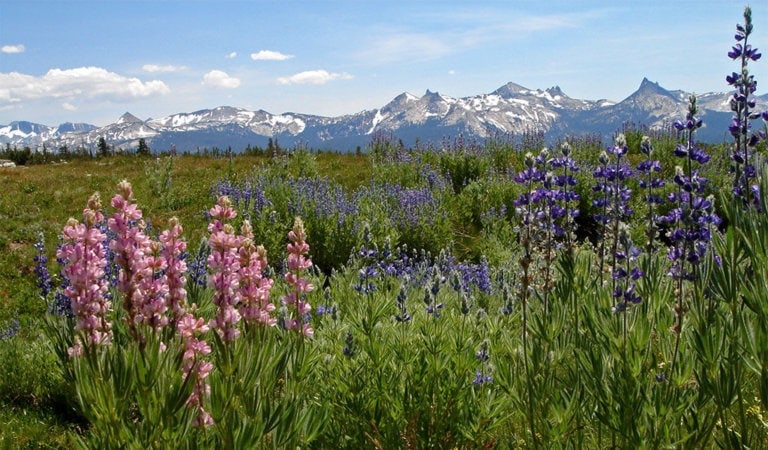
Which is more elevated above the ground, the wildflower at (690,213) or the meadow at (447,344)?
the wildflower at (690,213)

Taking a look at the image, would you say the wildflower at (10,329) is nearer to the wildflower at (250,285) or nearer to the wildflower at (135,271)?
the wildflower at (135,271)

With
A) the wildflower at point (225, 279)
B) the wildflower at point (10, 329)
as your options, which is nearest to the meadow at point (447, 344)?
the wildflower at point (225, 279)

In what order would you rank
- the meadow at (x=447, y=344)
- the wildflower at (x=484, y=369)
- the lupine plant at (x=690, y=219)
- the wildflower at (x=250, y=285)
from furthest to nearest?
the wildflower at (x=484, y=369), the lupine plant at (x=690, y=219), the wildflower at (x=250, y=285), the meadow at (x=447, y=344)

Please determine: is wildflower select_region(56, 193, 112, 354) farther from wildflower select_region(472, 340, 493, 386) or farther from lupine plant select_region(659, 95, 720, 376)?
lupine plant select_region(659, 95, 720, 376)

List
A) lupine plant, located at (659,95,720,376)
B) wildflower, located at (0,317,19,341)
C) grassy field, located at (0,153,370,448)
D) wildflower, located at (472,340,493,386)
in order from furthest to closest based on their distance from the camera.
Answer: wildflower, located at (0,317,19,341)
grassy field, located at (0,153,370,448)
wildflower, located at (472,340,493,386)
lupine plant, located at (659,95,720,376)

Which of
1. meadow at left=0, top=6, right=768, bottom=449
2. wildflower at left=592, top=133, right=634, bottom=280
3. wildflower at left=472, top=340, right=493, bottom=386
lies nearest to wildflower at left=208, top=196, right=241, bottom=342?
meadow at left=0, top=6, right=768, bottom=449

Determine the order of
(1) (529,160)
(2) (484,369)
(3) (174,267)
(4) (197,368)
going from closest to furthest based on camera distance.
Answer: (4) (197,368), (3) (174,267), (1) (529,160), (2) (484,369)

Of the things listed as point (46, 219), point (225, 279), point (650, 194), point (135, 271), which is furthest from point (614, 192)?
point (46, 219)

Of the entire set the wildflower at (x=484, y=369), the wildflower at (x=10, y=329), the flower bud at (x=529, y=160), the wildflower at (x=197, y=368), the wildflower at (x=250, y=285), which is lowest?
the wildflower at (x=10, y=329)

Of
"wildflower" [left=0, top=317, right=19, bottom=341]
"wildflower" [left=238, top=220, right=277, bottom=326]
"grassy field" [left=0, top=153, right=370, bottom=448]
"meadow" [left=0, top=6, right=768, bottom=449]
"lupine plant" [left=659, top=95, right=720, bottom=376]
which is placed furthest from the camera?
"wildflower" [left=0, top=317, right=19, bottom=341]

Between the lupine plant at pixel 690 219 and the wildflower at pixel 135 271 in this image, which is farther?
the lupine plant at pixel 690 219

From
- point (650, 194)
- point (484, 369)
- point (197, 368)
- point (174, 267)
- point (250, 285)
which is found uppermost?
point (650, 194)

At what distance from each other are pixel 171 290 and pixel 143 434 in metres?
0.53

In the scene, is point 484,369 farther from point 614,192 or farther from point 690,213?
point 690,213
